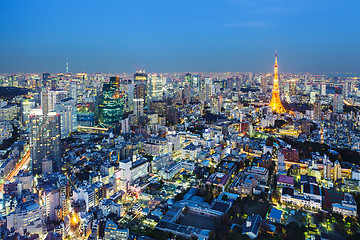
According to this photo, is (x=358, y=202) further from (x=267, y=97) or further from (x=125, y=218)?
(x=267, y=97)

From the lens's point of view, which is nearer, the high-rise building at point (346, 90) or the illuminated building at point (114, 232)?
the illuminated building at point (114, 232)

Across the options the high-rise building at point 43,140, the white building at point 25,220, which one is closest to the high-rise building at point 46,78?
the high-rise building at point 43,140

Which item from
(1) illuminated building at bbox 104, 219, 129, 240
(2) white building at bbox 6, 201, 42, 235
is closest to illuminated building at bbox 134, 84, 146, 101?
(2) white building at bbox 6, 201, 42, 235

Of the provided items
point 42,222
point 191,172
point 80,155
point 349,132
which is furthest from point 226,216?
point 349,132

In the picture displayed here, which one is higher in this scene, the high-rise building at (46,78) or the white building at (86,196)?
the high-rise building at (46,78)

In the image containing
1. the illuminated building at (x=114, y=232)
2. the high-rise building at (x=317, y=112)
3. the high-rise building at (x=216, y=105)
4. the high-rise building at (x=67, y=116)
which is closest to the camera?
the illuminated building at (x=114, y=232)

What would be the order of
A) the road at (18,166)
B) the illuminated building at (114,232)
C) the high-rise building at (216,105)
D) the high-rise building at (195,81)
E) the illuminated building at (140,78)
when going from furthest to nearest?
1. the high-rise building at (195,81)
2. the illuminated building at (140,78)
3. the high-rise building at (216,105)
4. the road at (18,166)
5. the illuminated building at (114,232)

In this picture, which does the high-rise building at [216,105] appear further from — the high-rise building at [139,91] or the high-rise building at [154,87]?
the high-rise building at [139,91]
